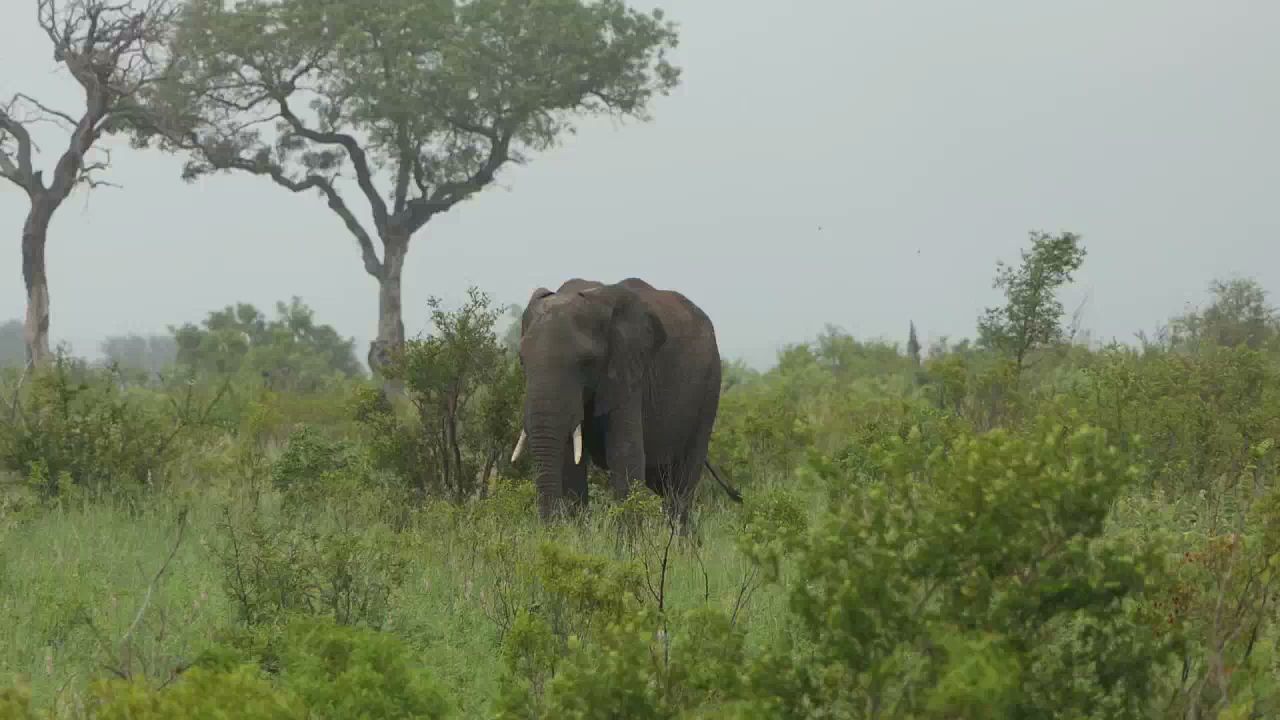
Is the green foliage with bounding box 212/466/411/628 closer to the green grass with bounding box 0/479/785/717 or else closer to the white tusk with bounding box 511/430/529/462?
the green grass with bounding box 0/479/785/717

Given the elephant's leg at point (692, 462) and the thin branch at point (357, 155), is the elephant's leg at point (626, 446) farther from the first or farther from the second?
the thin branch at point (357, 155)

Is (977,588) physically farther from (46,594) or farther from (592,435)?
(592,435)

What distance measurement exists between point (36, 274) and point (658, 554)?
2254 centimetres

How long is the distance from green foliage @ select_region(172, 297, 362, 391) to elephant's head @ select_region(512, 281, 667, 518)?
938 inches

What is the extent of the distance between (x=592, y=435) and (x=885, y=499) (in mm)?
7230

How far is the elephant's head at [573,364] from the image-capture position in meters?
10.0

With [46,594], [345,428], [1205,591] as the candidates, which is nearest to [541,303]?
[46,594]

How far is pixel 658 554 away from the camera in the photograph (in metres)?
7.93

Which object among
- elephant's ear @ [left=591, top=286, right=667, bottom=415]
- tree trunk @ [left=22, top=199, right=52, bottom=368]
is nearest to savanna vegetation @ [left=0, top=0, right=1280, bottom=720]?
elephant's ear @ [left=591, top=286, right=667, bottom=415]

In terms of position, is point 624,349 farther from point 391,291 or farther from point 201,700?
point 391,291

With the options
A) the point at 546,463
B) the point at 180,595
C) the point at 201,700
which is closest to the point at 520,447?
the point at 546,463

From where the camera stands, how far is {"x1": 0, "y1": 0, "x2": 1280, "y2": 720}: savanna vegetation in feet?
11.5

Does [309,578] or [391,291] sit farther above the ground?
[391,291]

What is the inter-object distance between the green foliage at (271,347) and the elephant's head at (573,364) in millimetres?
23827
